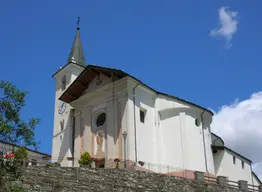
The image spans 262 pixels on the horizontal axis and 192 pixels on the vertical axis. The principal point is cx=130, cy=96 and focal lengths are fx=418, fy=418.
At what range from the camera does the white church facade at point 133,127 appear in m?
32.5

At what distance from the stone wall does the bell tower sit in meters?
12.5

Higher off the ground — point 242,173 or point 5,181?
point 242,173

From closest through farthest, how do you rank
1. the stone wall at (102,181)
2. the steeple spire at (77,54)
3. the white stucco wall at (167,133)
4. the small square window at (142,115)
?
the stone wall at (102,181), the white stucco wall at (167,133), the small square window at (142,115), the steeple spire at (77,54)

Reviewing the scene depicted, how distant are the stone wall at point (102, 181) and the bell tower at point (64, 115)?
491 inches

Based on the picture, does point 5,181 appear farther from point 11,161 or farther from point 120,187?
point 120,187

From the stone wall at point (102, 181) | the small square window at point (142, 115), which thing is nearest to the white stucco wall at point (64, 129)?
the small square window at point (142, 115)

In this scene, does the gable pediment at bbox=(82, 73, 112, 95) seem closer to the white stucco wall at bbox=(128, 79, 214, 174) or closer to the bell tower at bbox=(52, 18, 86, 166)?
the white stucco wall at bbox=(128, 79, 214, 174)

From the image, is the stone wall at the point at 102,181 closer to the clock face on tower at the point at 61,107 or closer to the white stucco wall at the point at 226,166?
the white stucco wall at the point at 226,166

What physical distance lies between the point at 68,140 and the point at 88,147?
3.99m

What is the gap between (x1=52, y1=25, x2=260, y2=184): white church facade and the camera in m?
32.5

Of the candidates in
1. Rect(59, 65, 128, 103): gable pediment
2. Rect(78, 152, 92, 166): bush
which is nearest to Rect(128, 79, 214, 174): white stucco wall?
Rect(59, 65, 128, 103): gable pediment

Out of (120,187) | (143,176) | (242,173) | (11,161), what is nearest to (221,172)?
(242,173)

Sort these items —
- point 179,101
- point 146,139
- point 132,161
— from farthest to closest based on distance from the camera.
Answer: point 179,101
point 146,139
point 132,161

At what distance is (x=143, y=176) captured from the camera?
83.1ft
